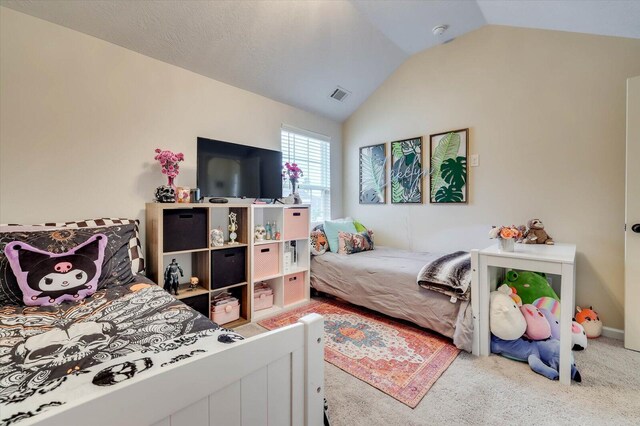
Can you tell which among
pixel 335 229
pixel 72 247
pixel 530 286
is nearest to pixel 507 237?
pixel 530 286

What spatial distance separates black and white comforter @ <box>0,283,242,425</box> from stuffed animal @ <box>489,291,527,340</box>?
1795 mm

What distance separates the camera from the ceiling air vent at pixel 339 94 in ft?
10.9

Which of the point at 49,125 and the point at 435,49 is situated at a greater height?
the point at 435,49

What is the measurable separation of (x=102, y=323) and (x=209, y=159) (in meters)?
1.53

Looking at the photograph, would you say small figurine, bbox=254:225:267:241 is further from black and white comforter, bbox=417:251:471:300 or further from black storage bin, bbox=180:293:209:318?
black and white comforter, bbox=417:251:471:300

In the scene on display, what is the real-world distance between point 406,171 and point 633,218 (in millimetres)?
1905

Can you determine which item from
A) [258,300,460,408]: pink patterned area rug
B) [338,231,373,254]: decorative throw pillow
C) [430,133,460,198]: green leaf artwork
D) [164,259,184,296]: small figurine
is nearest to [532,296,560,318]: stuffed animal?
[258,300,460,408]: pink patterned area rug

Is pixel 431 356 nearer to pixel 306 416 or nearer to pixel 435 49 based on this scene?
pixel 306 416

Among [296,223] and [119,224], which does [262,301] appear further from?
[119,224]

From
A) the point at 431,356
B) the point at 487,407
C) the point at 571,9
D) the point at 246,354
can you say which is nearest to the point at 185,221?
the point at 246,354

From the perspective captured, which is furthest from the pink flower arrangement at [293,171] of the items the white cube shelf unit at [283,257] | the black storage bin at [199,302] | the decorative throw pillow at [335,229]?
the black storage bin at [199,302]

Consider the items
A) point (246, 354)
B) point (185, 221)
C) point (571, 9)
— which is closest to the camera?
point (246, 354)

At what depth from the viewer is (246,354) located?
740 mm

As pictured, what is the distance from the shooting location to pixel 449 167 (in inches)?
118
